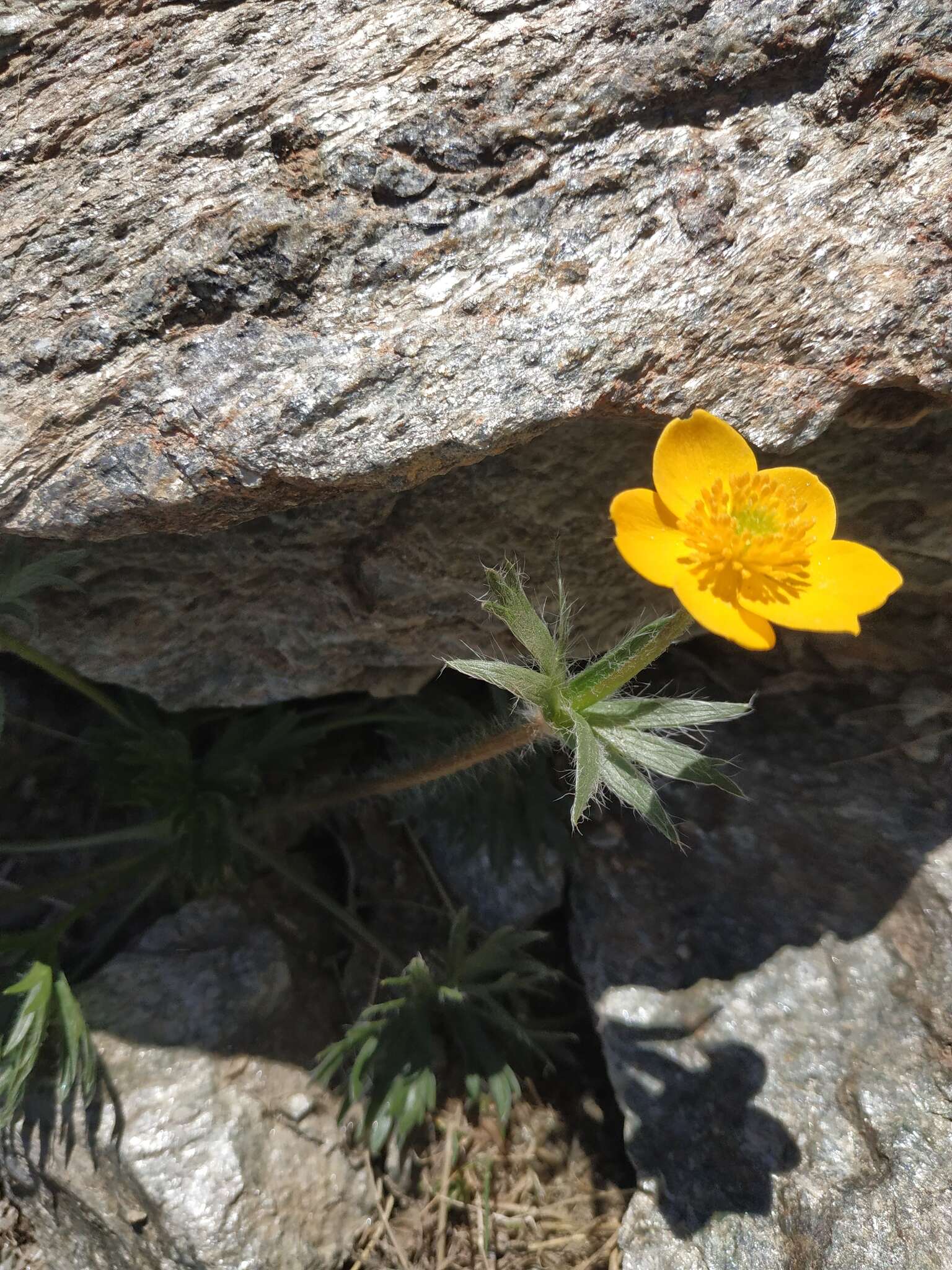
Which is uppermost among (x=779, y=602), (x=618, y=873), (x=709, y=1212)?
(x=779, y=602)

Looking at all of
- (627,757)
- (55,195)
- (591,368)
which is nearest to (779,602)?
(627,757)

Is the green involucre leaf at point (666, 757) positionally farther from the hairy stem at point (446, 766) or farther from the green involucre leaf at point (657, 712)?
the hairy stem at point (446, 766)

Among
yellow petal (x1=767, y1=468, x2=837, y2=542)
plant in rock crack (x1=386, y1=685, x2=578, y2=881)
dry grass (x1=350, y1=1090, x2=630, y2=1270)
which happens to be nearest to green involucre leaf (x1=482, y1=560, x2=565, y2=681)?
yellow petal (x1=767, y1=468, x2=837, y2=542)

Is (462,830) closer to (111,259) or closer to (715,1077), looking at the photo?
(715,1077)

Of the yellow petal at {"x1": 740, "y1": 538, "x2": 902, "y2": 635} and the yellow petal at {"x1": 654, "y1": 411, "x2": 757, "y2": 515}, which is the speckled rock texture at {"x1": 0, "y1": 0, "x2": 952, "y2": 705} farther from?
the yellow petal at {"x1": 740, "y1": 538, "x2": 902, "y2": 635}

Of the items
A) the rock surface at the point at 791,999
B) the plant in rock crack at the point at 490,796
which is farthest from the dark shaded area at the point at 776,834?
the plant in rock crack at the point at 490,796
